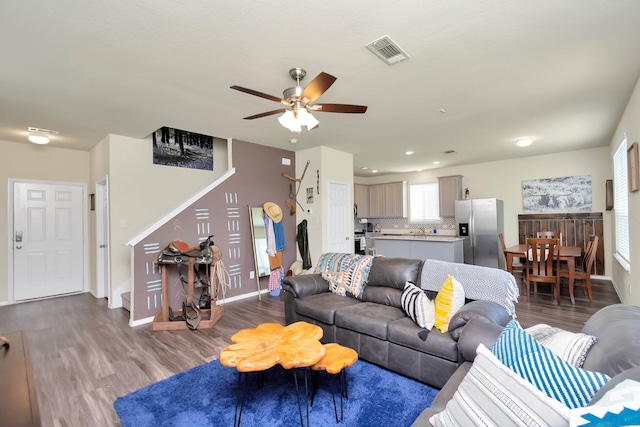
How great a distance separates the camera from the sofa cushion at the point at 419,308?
238 centimetres

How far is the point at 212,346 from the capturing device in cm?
316

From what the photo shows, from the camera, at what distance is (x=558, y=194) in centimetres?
632

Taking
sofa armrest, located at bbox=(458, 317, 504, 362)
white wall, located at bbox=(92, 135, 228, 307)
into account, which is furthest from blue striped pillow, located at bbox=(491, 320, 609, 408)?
white wall, located at bbox=(92, 135, 228, 307)

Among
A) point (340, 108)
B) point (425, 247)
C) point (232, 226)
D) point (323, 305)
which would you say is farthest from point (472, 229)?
point (340, 108)

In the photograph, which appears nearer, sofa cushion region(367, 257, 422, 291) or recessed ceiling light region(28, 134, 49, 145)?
sofa cushion region(367, 257, 422, 291)

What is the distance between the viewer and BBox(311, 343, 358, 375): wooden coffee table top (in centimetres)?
188

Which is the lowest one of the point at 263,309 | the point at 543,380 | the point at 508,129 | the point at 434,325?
the point at 263,309

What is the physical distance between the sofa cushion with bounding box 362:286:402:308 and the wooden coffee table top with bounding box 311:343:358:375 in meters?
1.02

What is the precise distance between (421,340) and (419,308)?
0.81 feet

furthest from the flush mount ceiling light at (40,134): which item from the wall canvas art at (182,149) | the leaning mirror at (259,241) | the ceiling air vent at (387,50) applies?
the ceiling air vent at (387,50)

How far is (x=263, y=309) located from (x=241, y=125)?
106 inches

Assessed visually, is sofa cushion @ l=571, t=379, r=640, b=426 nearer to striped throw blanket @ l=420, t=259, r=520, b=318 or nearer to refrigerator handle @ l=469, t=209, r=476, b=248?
striped throw blanket @ l=420, t=259, r=520, b=318

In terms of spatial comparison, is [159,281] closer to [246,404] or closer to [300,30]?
[246,404]

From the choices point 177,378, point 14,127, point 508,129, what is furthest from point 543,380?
point 14,127
